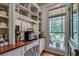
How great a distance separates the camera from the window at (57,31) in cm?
162

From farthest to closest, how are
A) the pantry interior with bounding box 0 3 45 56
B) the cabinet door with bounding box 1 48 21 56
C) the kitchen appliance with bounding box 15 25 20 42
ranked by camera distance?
1. the kitchen appliance with bounding box 15 25 20 42
2. the pantry interior with bounding box 0 3 45 56
3. the cabinet door with bounding box 1 48 21 56

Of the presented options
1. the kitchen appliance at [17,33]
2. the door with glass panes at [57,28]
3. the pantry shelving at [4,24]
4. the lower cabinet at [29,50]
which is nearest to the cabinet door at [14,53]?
the lower cabinet at [29,50]

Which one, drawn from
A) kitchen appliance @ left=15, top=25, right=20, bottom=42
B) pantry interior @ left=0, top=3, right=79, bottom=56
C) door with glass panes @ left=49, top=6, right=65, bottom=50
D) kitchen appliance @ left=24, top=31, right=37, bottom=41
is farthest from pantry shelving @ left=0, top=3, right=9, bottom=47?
door with glass panes @ left=49, top=6, right=65, bottom=50

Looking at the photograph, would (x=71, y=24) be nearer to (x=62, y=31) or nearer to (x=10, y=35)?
(x=62, y=31)

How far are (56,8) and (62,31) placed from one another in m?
0.38

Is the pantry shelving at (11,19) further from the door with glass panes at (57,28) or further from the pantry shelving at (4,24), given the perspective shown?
the door with glass panes at (57,28)

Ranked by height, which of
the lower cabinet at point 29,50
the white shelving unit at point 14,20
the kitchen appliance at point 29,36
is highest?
the white shelving unit at point 14,20

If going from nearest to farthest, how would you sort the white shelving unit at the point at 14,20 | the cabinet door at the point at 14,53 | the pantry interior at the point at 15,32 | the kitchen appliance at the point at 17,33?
1. the cabinet door at the point at 14,53
2. the pantry interior at the point at 15,32
3. the white shelving unit at the point at 14,20
4. the kitchen appliance at the point at 17,33

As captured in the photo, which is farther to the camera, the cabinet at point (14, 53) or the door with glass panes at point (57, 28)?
the door with glass panes at point (57, 28)

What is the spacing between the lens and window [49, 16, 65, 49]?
1.62 m

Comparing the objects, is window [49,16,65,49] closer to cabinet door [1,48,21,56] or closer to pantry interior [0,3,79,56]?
pantry interior [0,3,79,56]

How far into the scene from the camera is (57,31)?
167 centimetres

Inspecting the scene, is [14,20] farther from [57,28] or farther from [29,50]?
[57,28]

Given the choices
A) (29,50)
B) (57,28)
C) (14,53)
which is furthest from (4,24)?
(57,28)
